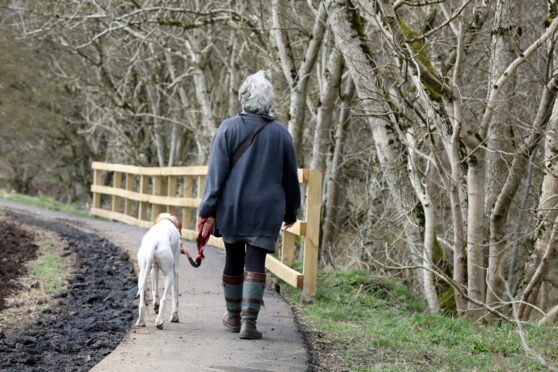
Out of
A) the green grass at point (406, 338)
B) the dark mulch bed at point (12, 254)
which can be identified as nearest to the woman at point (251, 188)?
the green grass at point (406, 338)


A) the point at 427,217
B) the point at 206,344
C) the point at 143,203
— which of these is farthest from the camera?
the point at 143,203

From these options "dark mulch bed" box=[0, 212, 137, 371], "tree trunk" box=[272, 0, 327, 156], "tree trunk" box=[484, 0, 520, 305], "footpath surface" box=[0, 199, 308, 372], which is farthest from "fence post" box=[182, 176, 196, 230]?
"tree trunk" box=[484, 0, 520, 305]

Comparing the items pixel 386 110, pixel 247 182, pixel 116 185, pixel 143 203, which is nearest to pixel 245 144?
pixel 247 182

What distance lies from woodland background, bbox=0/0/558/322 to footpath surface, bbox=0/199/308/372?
4.75 ft

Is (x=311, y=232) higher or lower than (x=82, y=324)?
higher

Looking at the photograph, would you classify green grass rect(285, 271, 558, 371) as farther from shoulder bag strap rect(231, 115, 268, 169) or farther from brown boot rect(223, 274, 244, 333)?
shoulder bag strap rect(231, 115, 268, 169)

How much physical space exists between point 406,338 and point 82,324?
2.60 metres

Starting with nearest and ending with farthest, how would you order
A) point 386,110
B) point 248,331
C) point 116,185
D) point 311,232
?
1. point 248,331
2. point 311,232
3. point 386,110
4. point 116,185

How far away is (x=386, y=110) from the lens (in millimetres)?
9391

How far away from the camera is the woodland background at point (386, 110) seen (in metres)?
8.59

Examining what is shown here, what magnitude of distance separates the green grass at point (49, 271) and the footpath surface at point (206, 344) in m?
1.32

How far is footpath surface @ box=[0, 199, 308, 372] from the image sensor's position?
5.88m

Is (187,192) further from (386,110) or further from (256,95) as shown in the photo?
(256,95)

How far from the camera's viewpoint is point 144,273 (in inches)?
278
